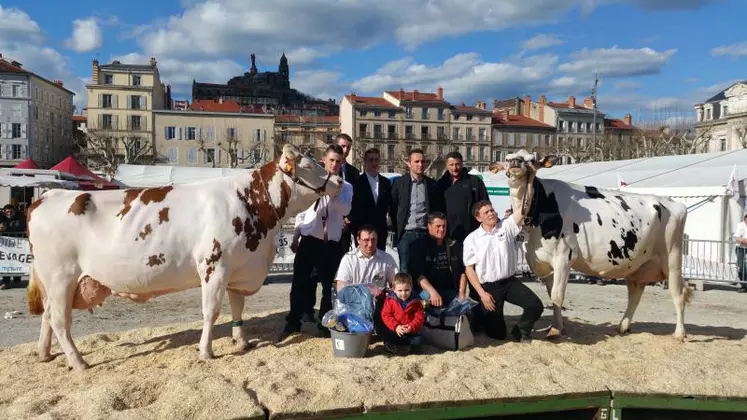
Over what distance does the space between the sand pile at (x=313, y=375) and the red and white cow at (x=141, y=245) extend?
44cm

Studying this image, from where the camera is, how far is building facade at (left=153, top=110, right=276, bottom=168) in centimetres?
6588

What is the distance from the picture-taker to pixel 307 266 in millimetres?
6160

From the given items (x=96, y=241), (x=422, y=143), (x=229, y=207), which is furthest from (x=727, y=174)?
(x=422, y=143)

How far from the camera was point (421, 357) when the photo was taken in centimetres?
517

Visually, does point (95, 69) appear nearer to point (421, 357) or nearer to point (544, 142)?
point (544, 142)

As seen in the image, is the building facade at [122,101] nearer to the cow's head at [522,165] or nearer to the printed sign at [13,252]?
the printed sign at [13,252]

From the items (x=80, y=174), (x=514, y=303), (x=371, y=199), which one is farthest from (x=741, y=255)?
(x=80, y=174)

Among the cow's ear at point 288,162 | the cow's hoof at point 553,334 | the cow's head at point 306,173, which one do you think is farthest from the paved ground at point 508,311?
the cow's ear at point 288,162

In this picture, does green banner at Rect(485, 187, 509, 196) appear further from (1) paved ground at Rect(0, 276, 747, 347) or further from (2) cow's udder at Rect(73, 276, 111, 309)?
(2) cow's udder at Rect(73, 276, 111, 309)

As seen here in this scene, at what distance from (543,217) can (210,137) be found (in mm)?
65251

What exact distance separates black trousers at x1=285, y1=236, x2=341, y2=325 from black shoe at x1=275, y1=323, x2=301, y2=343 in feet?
0.12

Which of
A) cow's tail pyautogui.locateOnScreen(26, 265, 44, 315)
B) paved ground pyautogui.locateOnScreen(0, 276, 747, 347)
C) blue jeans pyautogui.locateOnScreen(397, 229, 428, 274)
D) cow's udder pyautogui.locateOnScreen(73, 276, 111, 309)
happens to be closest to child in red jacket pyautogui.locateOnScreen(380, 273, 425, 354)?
blue jeans pyautogui.locateOnScreen(397, 229, 428, 274)

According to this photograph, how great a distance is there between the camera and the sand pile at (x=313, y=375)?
4047 mm

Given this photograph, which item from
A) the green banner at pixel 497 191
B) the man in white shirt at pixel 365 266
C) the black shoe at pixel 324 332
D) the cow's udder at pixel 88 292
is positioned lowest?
the black shoe at pixel 324 332
